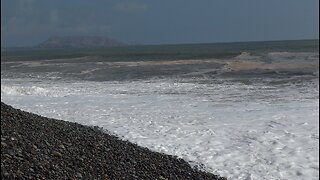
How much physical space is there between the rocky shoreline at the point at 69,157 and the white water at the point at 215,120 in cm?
114

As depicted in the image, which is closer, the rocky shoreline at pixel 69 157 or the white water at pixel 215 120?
the rocky shoreline at pixel 69 157

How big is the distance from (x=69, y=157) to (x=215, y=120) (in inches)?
274

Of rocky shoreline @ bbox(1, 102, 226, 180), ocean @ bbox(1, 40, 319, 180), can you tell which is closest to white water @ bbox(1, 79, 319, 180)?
ocean @ bbox(1, 40, 319, 180)

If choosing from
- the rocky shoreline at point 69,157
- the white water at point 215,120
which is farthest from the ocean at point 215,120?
the rocky shoreline at point 69,157

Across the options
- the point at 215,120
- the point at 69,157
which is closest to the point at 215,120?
the point at 215,120

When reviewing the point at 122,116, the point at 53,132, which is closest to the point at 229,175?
the point at 53,132

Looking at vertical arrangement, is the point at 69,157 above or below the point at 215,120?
above

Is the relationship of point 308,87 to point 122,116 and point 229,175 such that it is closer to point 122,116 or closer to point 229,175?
point 122,116

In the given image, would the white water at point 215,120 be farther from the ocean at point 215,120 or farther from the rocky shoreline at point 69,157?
the rocky shoreline at point 69,157

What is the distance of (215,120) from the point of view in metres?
13.3

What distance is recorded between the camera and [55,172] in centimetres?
635

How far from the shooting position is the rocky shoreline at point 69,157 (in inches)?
250

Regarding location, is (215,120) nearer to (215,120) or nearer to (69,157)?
(215,120)

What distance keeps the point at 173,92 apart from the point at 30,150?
49.1 ft
